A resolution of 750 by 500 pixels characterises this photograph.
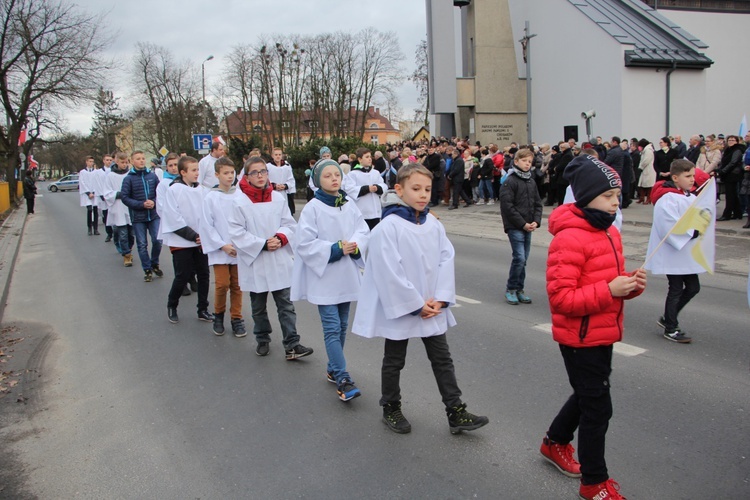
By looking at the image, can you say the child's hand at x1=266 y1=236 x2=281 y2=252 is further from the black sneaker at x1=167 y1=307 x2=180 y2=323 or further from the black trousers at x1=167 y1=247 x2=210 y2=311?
the black sneaker at x1=167 y1=307 x2=180 y2=323

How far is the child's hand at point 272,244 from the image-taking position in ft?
18.6

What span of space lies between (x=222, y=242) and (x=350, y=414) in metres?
2.68

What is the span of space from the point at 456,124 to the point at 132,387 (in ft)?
87.8

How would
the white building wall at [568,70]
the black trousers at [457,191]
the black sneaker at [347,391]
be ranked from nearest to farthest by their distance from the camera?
the black sneaker at [347,391] < the black trousers at [457,191] < the white building wall at [568,70]

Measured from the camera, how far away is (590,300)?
3037 mm

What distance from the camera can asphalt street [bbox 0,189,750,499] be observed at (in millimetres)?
3541

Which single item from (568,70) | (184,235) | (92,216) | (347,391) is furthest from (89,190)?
(568,70)

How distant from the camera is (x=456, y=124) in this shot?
99.2 feet

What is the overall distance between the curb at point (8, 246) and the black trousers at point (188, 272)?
2613mm

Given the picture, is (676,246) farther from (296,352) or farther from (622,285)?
(296,352)

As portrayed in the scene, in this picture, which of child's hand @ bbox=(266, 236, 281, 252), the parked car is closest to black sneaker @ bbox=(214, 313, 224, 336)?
child's hand @ bbox=(266, 236, 281, 252)

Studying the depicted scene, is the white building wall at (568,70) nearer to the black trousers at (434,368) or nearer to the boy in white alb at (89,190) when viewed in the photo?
the boy in white alb at (89,190)

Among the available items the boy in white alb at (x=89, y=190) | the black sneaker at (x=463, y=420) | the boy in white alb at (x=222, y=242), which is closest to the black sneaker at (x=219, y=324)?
the boy in white alb at (x=222, y=242)

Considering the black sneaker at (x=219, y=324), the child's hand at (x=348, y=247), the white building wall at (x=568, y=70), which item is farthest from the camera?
the white building wall at (x=568, y=70)
